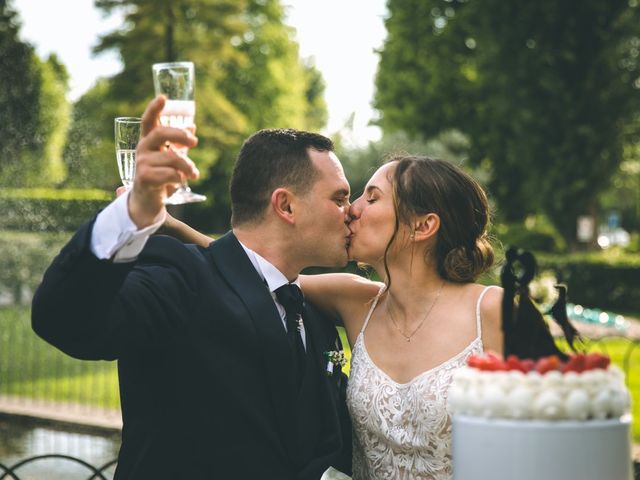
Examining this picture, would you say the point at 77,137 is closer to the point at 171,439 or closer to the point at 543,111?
the point at 543,111

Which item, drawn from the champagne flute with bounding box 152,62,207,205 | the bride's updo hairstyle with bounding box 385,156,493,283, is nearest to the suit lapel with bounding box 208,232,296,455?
the champagne flute with bounding box 152,62,207,205

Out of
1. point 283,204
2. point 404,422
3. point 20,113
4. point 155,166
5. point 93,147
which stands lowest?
point 93,147

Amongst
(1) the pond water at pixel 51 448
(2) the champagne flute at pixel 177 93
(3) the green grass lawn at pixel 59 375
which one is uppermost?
(2) the champagne flute at pixel 177 93

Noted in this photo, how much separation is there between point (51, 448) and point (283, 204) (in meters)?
5.65

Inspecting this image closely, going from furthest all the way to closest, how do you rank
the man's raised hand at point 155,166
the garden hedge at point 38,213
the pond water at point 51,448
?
the garden hedge at point 38,213 < the pond water at point 51,448 < the man's raised hand at point 155,166

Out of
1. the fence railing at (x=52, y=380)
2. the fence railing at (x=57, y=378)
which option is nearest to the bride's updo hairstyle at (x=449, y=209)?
the fence railing at (x=57, y=378)

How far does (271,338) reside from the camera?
3.06m

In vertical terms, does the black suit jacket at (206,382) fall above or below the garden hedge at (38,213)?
above

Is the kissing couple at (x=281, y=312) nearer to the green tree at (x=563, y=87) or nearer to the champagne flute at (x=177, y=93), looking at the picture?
the champagne flute at (x=177, y=93)

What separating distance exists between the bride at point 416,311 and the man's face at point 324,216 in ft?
0.44

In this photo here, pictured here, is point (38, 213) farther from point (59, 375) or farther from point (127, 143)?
point (127, 143)

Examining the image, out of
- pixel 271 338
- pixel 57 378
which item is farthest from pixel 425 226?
pixel 57 378

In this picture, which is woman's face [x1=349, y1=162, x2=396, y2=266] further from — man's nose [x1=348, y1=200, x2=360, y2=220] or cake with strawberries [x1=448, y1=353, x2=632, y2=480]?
cake with strawberries [x1=448, y1=353, x2=632, y2=480]

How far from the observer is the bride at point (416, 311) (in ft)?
11.6
